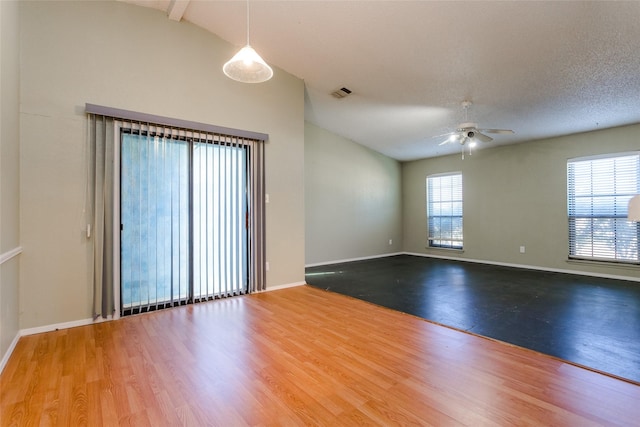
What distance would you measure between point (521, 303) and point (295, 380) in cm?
322

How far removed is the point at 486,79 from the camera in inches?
148

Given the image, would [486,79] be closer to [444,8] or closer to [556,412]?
[444,8]

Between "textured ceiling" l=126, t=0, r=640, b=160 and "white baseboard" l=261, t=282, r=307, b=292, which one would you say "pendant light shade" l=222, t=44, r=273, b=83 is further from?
"white baseboard" l=261, t=282, r=307, b=292

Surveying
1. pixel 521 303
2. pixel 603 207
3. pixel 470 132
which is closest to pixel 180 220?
pixel 470 132

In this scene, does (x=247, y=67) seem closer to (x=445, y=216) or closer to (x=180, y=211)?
(x=180, y=211)

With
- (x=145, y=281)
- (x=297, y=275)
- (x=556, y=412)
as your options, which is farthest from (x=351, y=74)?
(x=556, y=412)

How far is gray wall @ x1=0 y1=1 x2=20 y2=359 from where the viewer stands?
2.26m

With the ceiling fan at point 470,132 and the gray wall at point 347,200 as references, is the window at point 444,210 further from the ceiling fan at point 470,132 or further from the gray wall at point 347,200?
the ceiling fan at point 470,132

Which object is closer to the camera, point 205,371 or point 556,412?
point 556,412

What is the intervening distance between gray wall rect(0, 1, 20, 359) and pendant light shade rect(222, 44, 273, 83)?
1738 mm

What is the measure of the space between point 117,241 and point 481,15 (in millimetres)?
4357

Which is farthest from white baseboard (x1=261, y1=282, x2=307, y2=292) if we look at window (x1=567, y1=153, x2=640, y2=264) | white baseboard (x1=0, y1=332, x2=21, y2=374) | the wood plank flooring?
window (x1=567, y1=153, x2=640, y2=264)

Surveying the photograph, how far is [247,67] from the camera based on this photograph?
2.29 meters

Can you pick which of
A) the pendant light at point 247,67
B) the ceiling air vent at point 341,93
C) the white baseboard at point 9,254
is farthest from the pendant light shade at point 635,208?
the white baseboard at point 9,254
